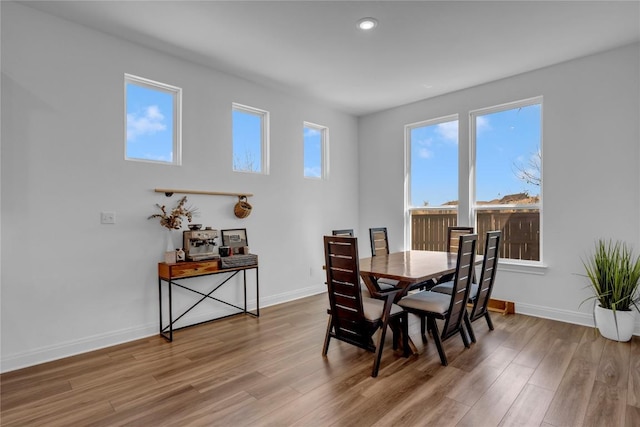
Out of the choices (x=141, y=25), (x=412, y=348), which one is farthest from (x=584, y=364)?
(x=141, y=25)

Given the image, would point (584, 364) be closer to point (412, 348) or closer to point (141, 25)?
point (412, 348)

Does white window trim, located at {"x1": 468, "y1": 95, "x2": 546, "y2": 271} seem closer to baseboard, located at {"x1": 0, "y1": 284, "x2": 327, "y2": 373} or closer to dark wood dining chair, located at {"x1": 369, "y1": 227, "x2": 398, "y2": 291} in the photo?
dark wood dining chair, located at {"x1": 369, "y1": 227, "x2": 398, "y2": 291}

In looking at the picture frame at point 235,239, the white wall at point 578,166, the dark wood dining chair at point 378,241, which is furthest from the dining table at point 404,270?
the picture frame at point 235,239

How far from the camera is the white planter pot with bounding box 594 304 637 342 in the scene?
3168mm

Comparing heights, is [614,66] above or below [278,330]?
above

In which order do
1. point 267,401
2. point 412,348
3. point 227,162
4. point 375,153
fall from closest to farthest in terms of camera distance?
1. point 267,401
2. point 412,348
3. point 227,162
4. point 375,153

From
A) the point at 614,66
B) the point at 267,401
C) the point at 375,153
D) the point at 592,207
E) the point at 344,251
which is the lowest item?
the point at 267,401

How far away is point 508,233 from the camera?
14.1 ft

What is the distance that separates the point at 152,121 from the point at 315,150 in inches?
97.3

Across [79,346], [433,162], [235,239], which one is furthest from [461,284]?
[79,346]

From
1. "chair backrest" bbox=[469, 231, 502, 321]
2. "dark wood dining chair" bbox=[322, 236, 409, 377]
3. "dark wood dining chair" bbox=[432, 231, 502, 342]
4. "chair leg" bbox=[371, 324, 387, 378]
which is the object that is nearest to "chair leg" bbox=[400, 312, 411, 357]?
"dark wood dining chair" bbox=[322, 236, 409, 377]

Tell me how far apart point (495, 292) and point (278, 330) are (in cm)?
279

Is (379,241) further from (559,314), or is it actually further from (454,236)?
(559,314)

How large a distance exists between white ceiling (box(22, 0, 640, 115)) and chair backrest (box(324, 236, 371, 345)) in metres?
1.91
